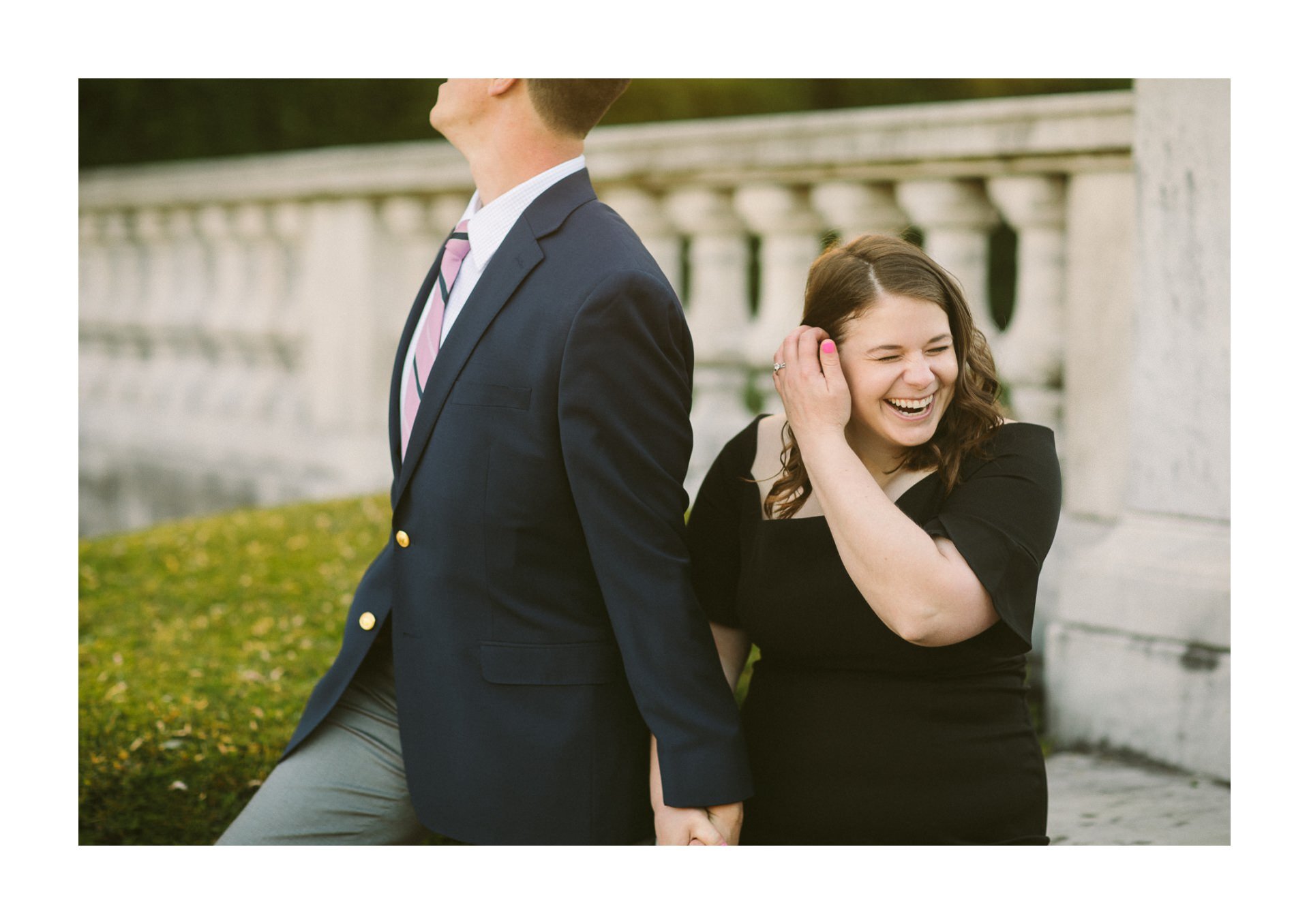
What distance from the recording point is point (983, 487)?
6.79 ft

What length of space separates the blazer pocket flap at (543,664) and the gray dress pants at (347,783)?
27 cm

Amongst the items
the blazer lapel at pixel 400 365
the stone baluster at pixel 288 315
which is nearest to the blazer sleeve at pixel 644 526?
the blazer lapel at pixel 400 365

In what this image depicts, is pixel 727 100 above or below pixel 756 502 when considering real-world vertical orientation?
above

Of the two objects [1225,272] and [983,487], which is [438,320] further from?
[1225,272]

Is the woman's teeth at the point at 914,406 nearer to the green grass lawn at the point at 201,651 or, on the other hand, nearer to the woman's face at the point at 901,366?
the woman's face at the point at 901,366

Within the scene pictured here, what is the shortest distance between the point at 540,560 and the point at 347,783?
0.58m

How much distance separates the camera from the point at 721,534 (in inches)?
90.6

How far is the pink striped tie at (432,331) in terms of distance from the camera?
2.16 meters

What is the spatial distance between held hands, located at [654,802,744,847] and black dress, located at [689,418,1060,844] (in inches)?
7.1

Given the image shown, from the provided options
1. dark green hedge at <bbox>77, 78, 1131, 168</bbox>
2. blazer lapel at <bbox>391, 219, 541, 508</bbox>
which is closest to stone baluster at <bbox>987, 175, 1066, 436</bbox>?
blazer lapel at <bbox>391, 219, 541, 508</bbox>

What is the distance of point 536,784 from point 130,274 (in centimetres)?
503

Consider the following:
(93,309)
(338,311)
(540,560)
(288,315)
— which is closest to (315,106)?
(93,309)

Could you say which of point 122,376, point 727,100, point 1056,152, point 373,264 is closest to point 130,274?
point 122,376

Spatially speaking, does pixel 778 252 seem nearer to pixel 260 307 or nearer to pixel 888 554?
pixel 888 554
